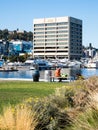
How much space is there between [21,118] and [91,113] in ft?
4.36

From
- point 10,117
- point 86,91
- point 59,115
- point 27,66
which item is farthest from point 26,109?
point 27,66

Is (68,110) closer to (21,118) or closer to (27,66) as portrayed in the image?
(21,118)

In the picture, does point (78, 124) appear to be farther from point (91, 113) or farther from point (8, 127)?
point (8, 127)

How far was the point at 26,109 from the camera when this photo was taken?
27.5 ft

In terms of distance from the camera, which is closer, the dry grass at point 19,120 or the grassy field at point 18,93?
the dry grass at point 19,120

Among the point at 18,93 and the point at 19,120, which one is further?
the point at 18,93

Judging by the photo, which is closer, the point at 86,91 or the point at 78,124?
the point at 78,124

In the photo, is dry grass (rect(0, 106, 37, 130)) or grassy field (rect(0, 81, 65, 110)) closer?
dry grass (rect(0, 106, 37, 130))

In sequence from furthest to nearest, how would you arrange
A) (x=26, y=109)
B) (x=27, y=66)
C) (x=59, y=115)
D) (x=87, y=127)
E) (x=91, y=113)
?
(x=27, y=66)
(x=59, y=115)
(x=26, y=109)
(x=91, y=113)
(x=87, y=127)

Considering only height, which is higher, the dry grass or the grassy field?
the dry grass

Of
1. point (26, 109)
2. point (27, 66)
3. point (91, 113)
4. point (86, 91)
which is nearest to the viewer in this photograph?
point (91, 113)

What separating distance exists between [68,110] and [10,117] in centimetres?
172

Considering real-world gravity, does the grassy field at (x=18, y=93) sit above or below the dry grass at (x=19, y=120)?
below

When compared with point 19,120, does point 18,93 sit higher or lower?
lower
